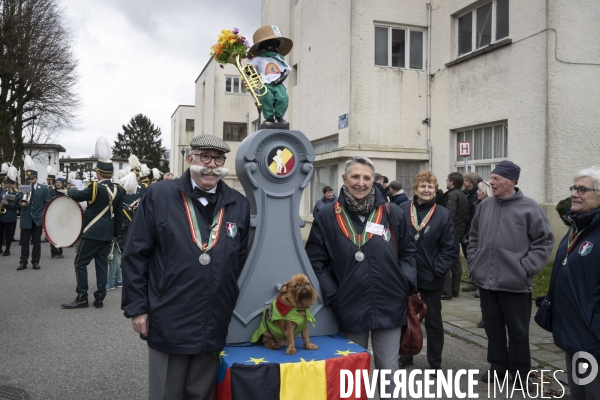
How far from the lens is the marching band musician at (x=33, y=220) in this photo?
11906 mm

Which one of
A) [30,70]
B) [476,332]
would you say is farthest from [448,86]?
[30,70]

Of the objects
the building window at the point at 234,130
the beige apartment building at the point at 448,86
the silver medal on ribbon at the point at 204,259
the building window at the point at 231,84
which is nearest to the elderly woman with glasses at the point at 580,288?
the silver medal on ribbon at the point at 204,259

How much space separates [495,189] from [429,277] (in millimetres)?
1040

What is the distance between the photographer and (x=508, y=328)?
4.91 m

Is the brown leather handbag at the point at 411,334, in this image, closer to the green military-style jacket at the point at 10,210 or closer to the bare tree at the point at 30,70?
the green military-style jacket at the point at 10,210

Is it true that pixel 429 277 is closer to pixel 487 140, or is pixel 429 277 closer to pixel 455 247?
pixel 455 247

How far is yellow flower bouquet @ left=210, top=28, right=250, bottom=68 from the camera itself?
14.4 feet

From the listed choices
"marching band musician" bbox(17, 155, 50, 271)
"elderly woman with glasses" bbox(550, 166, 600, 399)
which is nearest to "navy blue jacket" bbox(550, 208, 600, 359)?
"elderly woman with glasses" bbox(550, 166, 600, 399)

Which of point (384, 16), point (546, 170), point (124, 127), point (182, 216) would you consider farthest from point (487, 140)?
point (124, 127)

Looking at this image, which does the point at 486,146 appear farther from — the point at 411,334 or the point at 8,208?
the point at 8,208

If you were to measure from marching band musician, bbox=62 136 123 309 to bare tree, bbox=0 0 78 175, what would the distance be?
20.9 meters

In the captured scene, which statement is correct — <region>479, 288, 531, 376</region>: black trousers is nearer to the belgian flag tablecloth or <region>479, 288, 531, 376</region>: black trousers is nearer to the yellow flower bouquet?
the belgian flag tablecloth

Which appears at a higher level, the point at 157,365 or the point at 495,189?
the point at 495,189

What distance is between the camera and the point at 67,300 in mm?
8594
